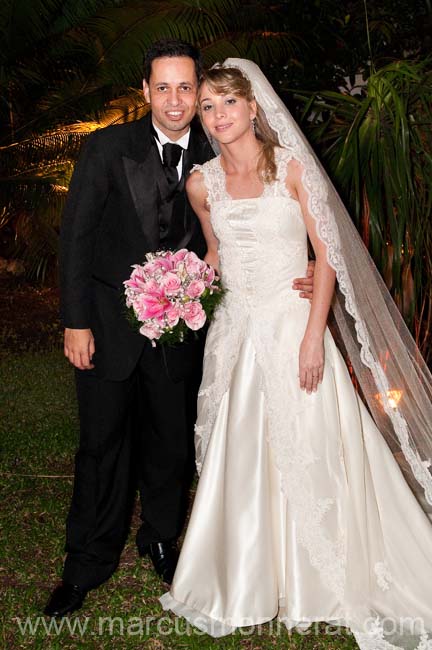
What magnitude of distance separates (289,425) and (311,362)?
0.25 m

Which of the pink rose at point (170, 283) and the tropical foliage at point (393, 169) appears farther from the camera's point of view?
the tropical foliage at point (393, 169)

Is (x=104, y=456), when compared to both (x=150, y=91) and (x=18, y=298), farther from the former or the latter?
(x=18, y=298)

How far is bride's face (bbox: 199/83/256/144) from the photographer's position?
2.96 meters

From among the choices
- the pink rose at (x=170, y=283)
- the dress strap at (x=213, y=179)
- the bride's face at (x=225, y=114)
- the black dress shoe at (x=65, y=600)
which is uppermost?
the bride's face at (x=225, y=114)

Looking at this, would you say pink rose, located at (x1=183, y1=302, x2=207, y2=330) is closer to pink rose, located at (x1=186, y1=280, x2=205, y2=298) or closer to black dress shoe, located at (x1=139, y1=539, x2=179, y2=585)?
pink rose, located at (x1=186, y1=280, x2=205, y2=298)

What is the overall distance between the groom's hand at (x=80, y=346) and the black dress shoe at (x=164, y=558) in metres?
0.88

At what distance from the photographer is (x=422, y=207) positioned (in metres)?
4.24

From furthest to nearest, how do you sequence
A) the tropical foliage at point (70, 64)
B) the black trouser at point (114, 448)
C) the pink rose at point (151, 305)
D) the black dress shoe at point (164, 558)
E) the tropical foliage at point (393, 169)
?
the tropical foliage at point (70, 64) < the tropical foliage at point (393, 169) < the black dress shoe at point (164, 558) < the black trouser at point (114, 448) < the pink rose at point (151, 305)

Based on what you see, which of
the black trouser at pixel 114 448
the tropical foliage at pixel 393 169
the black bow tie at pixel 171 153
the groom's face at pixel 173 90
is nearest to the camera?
the groom's face at pixel 173 90

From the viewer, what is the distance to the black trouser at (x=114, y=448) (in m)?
3.28

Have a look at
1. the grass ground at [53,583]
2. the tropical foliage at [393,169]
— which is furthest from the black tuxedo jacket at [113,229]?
the tropical foliage at [393,169]

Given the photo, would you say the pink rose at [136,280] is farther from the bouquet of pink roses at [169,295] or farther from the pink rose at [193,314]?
the pink rose at [193,314]

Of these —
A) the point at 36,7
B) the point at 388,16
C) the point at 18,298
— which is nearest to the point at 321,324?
the point at 36,7

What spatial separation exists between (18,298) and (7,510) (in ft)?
21.9
